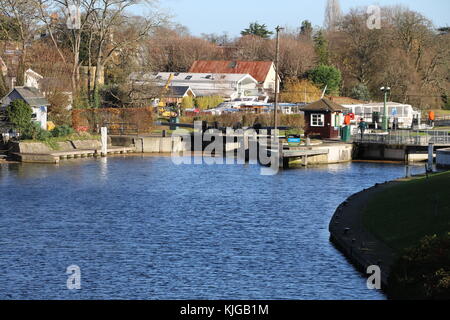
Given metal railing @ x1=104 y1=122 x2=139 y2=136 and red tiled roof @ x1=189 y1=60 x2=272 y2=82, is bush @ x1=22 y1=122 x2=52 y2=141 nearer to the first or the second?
metal railing @ x1=104 y1=122 x2=139 y2=136

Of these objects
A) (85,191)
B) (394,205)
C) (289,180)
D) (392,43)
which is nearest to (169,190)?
(85,191)

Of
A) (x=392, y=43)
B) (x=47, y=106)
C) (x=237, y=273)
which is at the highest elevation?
(x=392, y=43)

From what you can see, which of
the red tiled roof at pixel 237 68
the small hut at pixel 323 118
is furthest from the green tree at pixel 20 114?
the red tiled roof at pixel 237 68

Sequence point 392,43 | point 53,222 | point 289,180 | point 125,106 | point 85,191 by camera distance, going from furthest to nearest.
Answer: point 392,43 < point 125,106 < point 289,180 < point 85,191 < point 53,222

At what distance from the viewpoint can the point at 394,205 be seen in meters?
40.0

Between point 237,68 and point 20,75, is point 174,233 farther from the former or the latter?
point 237,68

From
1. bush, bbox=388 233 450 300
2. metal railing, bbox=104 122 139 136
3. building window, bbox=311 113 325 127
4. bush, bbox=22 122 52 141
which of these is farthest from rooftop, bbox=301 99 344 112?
bush, bbox=388 233 450 300

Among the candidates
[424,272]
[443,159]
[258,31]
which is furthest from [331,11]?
[424,272]

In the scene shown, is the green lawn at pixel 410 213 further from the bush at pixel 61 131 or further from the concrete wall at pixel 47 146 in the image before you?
the bush at pixel 61 131

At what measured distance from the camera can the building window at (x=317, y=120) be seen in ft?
260

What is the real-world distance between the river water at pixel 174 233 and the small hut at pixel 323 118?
40.1ft

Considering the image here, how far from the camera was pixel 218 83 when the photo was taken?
12706 centimetres
